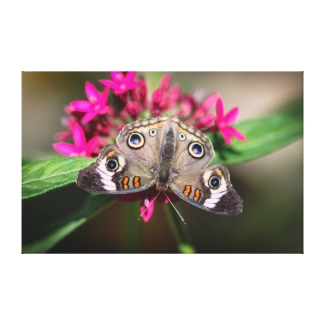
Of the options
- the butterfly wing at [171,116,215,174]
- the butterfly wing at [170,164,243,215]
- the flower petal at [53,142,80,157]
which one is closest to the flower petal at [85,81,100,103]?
the flower petal at [53,142,80,157]

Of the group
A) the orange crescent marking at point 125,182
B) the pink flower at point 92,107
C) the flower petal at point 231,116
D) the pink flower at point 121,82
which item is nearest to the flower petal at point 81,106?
the pink flower at point 92,107

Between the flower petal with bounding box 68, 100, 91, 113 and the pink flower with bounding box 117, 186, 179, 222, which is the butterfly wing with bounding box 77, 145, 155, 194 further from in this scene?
the flower petal with bounding box 68, 100, 91, 113

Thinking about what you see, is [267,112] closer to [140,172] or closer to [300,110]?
[300,110]

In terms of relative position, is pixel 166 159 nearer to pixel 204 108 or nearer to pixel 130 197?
pixel 130 197

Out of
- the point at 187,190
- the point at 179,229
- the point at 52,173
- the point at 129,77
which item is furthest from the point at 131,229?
the point at 129,77
